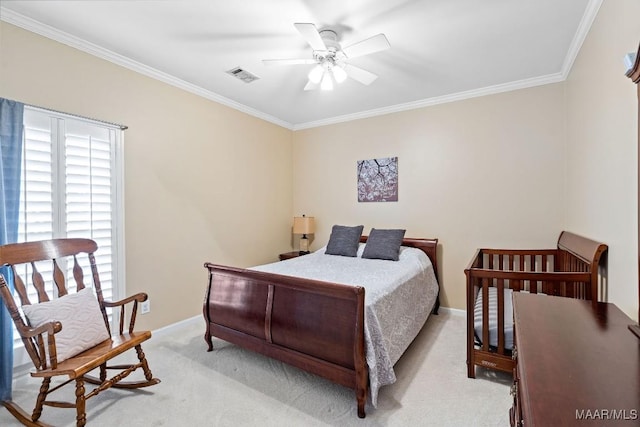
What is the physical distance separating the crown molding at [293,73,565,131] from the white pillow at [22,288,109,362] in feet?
11.8

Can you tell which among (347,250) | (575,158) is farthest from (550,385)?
(347,250)

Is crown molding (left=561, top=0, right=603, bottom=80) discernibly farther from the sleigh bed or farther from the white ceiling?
the sleigh bed

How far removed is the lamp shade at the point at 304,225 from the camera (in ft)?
14.8

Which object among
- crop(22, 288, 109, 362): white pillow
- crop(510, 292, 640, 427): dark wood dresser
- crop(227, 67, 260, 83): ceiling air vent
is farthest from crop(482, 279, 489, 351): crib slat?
crop(227, 67, 260, 83): ceiling air vent

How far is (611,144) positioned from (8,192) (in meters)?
3.90

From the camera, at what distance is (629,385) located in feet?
2.46

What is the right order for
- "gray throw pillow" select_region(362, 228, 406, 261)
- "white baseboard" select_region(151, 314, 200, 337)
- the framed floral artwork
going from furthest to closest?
the framed floral artwork
"gray throw pillow" select_region(362, 228, 406, 261)
"white baseboard" select_region(151, 314, 200, 337)

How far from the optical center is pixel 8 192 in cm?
204

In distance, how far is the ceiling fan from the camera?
203 centimetres

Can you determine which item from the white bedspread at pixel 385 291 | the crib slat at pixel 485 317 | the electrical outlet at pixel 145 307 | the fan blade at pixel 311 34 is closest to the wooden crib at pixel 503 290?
the crib slat at pixel 485 317

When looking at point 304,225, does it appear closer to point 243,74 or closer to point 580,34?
point 243,74

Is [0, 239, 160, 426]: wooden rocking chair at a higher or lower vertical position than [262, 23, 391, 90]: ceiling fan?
lower

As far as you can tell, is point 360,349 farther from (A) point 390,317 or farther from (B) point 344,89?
(B) point 344,89

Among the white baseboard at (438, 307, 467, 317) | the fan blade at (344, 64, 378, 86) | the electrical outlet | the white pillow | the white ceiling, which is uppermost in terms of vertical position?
the white ceiling
